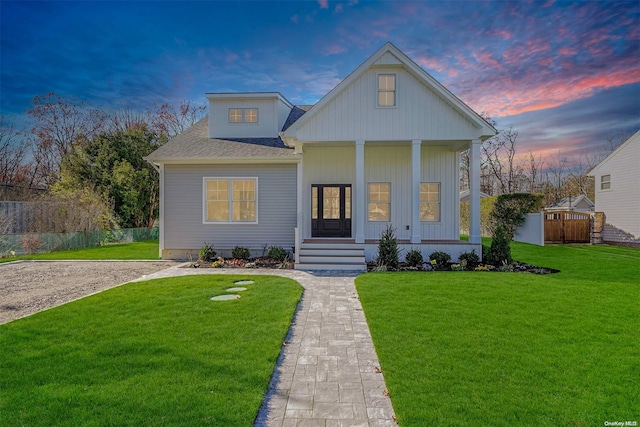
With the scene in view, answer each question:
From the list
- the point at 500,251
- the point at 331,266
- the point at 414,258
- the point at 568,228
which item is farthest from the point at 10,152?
the point at 568,228

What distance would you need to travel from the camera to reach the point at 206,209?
41.1ft

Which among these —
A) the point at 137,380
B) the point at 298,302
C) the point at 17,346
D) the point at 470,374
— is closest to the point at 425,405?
the point at 470,374

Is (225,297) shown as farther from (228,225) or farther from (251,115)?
(251,115)

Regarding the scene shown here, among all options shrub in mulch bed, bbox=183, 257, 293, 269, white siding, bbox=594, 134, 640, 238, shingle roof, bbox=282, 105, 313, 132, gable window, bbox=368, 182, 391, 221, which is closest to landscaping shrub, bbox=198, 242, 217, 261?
shrub in mulch bed, bbox=183, 257, 293, 269

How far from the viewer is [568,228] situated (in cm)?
1803

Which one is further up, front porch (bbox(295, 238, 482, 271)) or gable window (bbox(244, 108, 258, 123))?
gable window (bbox(244, 108, 258, 123))

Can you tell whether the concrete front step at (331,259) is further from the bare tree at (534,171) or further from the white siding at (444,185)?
the bare tree at (534,171)

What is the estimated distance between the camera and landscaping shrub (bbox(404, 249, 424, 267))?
1051 cm

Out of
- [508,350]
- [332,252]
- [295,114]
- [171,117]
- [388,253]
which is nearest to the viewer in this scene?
[508,350]

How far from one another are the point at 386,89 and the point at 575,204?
2358cm

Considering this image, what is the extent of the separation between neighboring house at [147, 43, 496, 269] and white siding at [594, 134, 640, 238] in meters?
11.3

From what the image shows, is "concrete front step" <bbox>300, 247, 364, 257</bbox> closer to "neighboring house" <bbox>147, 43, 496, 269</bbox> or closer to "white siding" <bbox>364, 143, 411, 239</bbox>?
"neighboring house" <bbox>147, 43, 496, 269</bbox>

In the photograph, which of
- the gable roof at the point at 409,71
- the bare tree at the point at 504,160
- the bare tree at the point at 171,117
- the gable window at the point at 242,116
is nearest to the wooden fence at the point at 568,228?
the gable roof at the point at 409,71

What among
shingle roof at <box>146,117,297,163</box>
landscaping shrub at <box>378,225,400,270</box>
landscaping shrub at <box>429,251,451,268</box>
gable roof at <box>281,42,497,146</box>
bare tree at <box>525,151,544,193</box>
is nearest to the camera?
landscaping shrub at <box>378,225,400,270</box>
